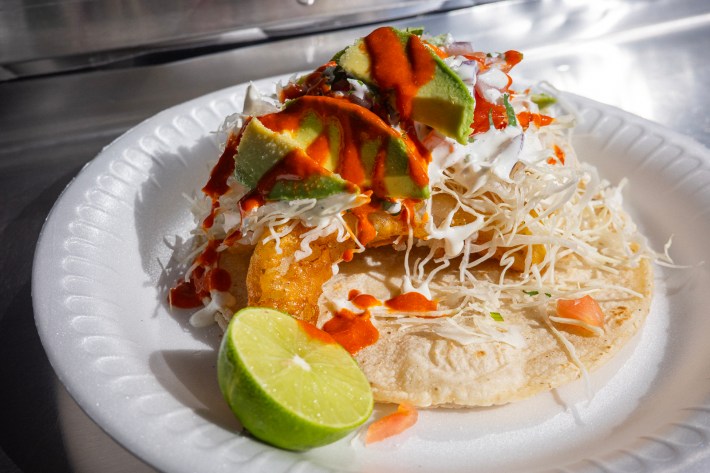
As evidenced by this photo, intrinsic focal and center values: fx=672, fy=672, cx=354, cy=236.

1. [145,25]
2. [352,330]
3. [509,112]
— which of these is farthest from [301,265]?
[145,25]

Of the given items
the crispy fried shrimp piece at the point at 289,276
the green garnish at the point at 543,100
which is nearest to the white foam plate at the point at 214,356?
the crispy fried shrimp piece at the point at 289,276

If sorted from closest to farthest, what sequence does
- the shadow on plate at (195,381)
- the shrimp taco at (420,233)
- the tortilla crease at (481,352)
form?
1. the shadow on plate at (195,381)
2. the tortilla crease at (481,352)
3. the shrimp taco at (420,233)

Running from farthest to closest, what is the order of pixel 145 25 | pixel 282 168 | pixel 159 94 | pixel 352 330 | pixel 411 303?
1. pixel 145 25
2. pixel 159 94
3. pixel 411 303
4. pixel 352 330
5. pixel 282 168

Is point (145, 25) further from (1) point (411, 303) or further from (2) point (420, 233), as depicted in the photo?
(1) point (411, 303)

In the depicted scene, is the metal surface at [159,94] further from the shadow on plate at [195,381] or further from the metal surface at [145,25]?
the shadow on plate at [195,381]

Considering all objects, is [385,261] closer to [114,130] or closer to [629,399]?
[629,399]

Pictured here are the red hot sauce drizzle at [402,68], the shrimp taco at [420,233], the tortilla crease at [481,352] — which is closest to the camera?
the tortilla crease at [481,352]
